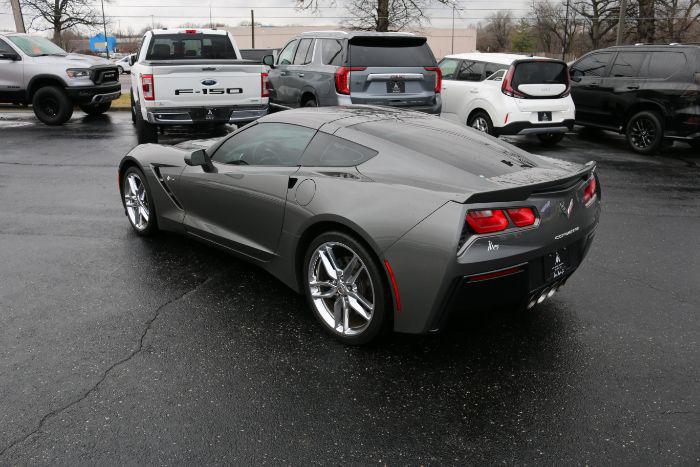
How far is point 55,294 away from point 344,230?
7.83 feet

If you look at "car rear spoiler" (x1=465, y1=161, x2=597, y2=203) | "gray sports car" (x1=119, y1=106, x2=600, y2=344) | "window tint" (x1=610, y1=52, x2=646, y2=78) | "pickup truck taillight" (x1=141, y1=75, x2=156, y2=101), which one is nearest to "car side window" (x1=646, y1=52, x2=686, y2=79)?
"window tint" (x1=610, y1=52, x2=646, y2=78)

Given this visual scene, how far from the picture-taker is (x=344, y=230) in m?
3.72

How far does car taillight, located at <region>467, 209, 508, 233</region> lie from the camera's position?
128 inches

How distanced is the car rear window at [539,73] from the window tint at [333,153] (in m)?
7.51

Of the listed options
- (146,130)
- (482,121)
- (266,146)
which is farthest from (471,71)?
(266,146)

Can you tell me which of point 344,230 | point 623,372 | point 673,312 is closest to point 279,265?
point 344,230

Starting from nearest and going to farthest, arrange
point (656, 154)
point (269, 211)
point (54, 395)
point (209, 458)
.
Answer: point (209, 458), point (54, 395), point (269, 211), point (656, 154)

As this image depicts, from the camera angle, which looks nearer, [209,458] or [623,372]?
[209,458]

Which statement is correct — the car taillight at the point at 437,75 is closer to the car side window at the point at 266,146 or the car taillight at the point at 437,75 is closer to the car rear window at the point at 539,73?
the car rear window at the point at 539,73

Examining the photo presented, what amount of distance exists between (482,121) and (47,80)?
9752mm

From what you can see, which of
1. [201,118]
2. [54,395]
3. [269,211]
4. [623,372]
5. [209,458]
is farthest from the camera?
[201,118]

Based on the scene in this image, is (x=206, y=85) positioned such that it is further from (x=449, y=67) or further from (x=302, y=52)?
(x=449, y=67)

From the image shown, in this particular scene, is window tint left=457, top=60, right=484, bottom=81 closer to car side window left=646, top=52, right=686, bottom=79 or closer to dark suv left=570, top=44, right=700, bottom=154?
dark suv left=570, top=44, right=700, bottom=154

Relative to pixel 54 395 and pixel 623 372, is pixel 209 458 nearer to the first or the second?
pixel 54 395
